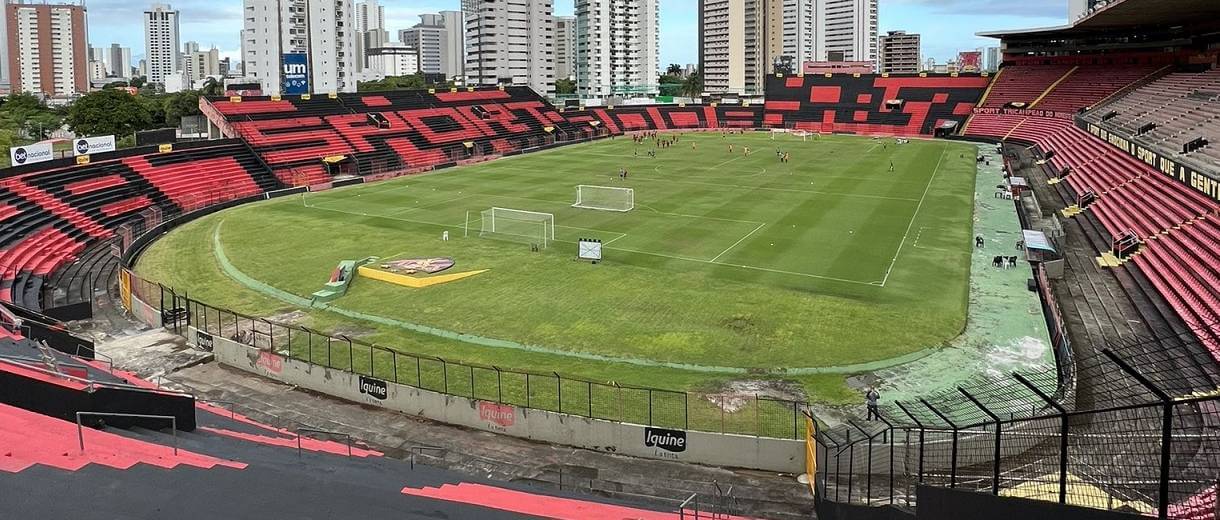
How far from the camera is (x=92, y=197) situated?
48156mm

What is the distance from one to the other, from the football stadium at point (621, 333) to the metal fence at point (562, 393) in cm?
13

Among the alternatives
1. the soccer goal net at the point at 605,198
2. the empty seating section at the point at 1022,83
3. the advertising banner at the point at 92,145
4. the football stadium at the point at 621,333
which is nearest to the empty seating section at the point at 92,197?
the football stadium at the point at 621,333

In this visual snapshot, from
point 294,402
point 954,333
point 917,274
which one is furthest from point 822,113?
point 294,402

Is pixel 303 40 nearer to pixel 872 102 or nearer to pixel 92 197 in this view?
pixel 872 102

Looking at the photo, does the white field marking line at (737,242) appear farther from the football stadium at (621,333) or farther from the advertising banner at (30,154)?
the advertising banner at (30,154)

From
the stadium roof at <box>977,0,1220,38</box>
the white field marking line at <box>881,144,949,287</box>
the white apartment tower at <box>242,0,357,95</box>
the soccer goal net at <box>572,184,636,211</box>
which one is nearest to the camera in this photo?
the white field marking line at <box>881,144,949,287</box>

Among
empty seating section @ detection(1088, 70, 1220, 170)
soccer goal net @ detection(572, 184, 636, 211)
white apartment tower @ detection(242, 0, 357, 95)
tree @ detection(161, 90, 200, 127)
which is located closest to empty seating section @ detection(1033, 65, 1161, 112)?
empty seating section @ detection(1088, 70, 1220, 170)

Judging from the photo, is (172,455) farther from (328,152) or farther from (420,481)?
(328,152)

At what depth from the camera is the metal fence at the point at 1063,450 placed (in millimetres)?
9797

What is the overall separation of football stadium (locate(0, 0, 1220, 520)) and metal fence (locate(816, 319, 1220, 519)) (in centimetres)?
10

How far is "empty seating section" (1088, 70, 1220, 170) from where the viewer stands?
143 feet

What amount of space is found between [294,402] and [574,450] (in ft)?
26.3

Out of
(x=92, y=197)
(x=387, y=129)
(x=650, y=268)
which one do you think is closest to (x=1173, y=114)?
(x=650, y=268)

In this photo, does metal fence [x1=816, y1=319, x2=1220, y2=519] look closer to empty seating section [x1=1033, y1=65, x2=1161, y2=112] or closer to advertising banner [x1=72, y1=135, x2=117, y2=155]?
advertising banner [x1=72, y1=135, x2=117, y2=155]
